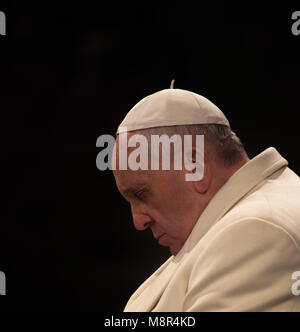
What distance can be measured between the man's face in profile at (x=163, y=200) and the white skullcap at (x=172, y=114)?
13 centimetres

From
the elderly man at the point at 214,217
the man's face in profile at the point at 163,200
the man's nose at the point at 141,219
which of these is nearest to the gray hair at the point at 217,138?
the elderly man at the point at 214,217

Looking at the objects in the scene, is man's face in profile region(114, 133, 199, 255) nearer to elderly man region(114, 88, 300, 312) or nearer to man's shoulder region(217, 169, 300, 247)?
elderly man region(114, 88, 300, 312)

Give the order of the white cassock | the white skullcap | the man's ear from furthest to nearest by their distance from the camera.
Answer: the white skullcap < the man's ear < the white cassock

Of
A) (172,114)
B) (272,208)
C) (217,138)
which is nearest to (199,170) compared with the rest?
(217,138)

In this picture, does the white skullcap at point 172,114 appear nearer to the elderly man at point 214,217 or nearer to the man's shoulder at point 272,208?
the elderly man at point 214,217

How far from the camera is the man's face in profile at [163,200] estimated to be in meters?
2.29

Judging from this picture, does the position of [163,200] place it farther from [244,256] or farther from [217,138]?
A: [244,256]

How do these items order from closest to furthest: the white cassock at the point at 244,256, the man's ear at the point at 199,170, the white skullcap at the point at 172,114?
the white cassock at the point at 244,256 < the man's ear at the point at 199,170 < the white skullcap at the point at 172,114

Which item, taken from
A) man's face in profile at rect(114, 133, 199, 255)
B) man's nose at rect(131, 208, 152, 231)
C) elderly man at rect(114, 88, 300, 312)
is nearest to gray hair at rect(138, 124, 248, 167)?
elderly man at rect(114, 88, 300, 312)

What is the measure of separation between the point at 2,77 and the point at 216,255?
8.02ft

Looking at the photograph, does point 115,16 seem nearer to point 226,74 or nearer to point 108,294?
point 226,74

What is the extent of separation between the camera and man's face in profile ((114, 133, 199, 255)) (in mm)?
2291

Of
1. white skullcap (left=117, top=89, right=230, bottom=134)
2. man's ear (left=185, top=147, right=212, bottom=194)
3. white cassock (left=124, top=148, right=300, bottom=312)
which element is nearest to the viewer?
white cassock (left=124, top=148, right=300, bottom=312)

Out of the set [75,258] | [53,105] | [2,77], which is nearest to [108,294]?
[75,258]
